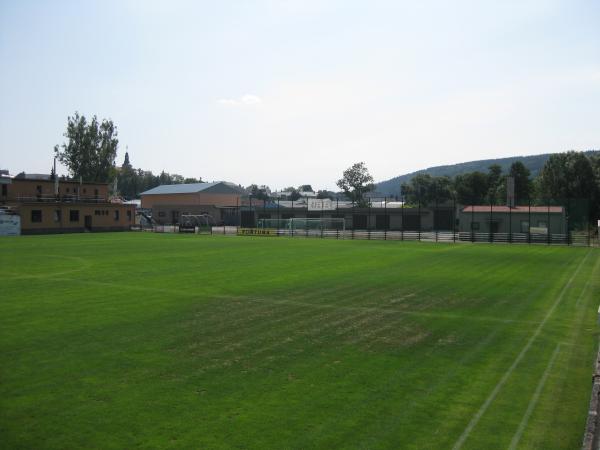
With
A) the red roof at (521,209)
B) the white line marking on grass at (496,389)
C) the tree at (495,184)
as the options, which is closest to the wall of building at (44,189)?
the red roof at (521,209)

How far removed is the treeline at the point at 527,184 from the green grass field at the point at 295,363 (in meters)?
41.7

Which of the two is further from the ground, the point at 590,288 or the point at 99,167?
the point at 99,167

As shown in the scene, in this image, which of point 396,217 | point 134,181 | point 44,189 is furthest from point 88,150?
point 134,181

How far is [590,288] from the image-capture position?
2084cm

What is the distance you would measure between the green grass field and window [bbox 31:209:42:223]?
42.3 m

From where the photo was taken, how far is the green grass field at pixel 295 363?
7.24 meters

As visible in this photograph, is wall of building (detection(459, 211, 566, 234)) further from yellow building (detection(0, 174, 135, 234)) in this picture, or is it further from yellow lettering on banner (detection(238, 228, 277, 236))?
yellow building (detection(0, 174, 135, 234))

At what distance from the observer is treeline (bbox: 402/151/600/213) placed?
78.6 metres

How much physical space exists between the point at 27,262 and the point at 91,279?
8.90m

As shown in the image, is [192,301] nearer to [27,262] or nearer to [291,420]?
[291,420]

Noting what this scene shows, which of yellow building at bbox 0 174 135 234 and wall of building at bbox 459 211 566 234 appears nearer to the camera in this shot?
wall of building at bbox 459 211 566 234

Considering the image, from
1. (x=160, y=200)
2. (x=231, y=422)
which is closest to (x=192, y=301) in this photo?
(x=231, y=422)

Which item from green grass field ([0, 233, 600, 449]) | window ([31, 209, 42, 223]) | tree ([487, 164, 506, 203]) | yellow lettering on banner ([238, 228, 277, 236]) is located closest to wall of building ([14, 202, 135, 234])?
window ([31, 209, 42, 223])

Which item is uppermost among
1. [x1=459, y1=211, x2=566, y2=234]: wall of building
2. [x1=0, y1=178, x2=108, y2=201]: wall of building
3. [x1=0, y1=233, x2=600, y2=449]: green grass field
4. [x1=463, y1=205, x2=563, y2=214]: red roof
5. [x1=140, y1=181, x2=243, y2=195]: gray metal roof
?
[x1=140, y1=181, x2=243, y2=195]: gray metal roof
